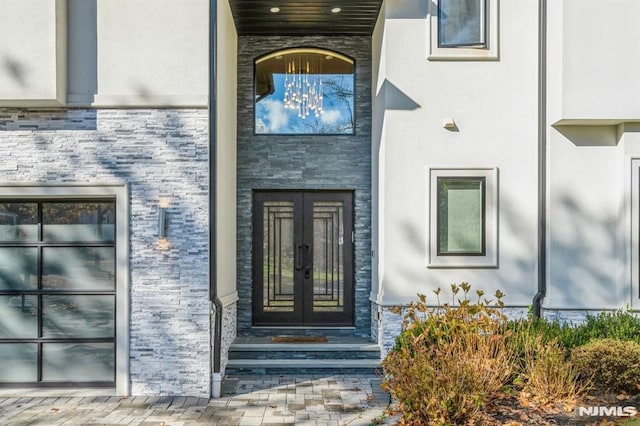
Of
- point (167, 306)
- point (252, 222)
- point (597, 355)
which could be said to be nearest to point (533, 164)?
point (597, 355)

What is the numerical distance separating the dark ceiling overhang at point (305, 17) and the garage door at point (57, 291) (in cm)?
340

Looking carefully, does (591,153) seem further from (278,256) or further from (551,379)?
(278,256)

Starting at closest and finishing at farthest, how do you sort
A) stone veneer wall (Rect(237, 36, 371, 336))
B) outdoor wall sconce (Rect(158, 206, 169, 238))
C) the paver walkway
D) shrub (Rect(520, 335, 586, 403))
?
shrub (Rect(520, 335, 586, 403)) → the paver walkway → outdoor wall sconce (Rect(158, 206, 169, 238)) → stone veneer wall (Rect(237, 36, 371, 336))

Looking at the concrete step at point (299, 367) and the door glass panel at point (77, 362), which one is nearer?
the door glass panel at point (77, 362)

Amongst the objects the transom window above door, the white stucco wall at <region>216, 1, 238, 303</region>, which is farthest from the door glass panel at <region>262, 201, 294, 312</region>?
the transom window above door

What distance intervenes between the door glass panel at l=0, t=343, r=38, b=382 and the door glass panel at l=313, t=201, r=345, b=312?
157 inches

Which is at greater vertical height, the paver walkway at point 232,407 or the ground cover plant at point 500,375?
the ground cover plant at point 500,375

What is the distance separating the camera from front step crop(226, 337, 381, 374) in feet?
24.2

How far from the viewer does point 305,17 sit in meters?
8.05

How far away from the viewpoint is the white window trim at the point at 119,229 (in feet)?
21.5

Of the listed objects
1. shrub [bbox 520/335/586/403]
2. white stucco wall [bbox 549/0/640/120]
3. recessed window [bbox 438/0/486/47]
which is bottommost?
shrub [bbox 520/335/586/403]

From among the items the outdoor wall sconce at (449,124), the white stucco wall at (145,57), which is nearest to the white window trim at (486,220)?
the outdoor wall sconce at (449,124)

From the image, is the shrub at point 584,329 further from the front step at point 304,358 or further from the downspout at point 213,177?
the downspout at point 213,177

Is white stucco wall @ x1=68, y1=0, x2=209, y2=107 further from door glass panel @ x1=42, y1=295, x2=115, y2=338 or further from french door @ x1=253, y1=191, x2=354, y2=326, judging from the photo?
french door @ x1=253, y1=191, x2=354, y2=326
